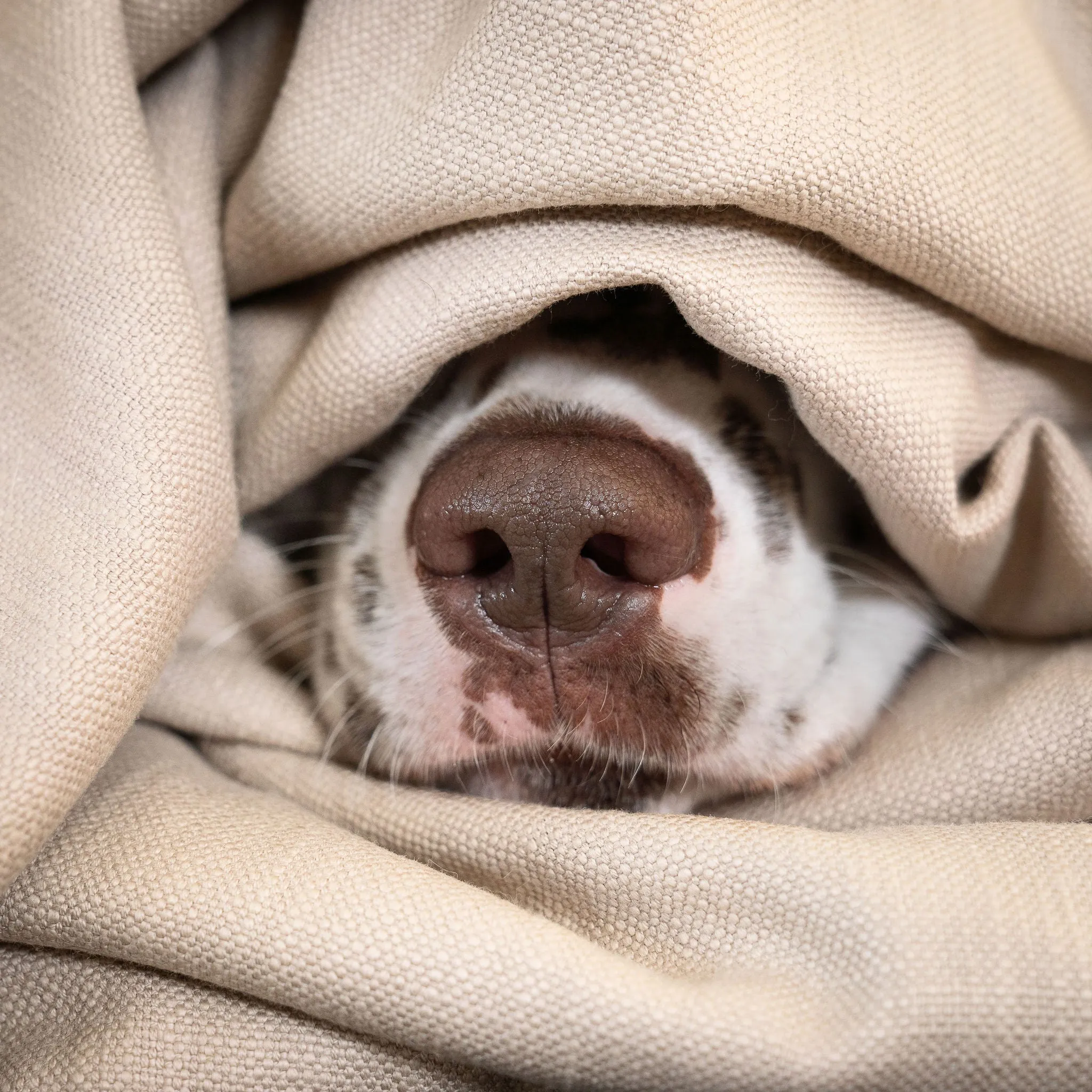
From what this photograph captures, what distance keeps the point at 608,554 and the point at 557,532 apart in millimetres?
70

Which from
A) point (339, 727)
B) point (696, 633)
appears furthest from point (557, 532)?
point (339, 727)

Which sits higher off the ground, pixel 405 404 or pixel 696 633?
pixel 405 404

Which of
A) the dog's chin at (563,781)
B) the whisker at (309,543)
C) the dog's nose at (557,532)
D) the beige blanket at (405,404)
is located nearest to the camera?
the beige blanket at (405,404)

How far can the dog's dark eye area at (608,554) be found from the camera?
928mm

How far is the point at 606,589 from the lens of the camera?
939 mm

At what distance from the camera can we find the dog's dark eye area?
93 centimetres

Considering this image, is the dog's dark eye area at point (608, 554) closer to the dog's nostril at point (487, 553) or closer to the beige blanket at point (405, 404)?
the dog's nostril at point (487, 553)

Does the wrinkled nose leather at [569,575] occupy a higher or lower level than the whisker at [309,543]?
higher

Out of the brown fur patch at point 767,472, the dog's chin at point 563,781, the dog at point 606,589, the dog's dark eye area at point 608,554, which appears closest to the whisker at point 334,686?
the dog at point 606,589

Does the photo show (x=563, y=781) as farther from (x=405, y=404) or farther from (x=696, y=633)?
(x=405, y=404)

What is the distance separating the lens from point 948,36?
3.25 feet

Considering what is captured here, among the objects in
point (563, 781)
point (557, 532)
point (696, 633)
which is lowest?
point (563, 781)

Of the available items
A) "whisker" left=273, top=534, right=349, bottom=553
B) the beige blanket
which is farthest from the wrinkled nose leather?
"whisker" left=273, top=534, right=349, bottom=553

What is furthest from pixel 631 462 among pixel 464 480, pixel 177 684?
pixel 177 684
